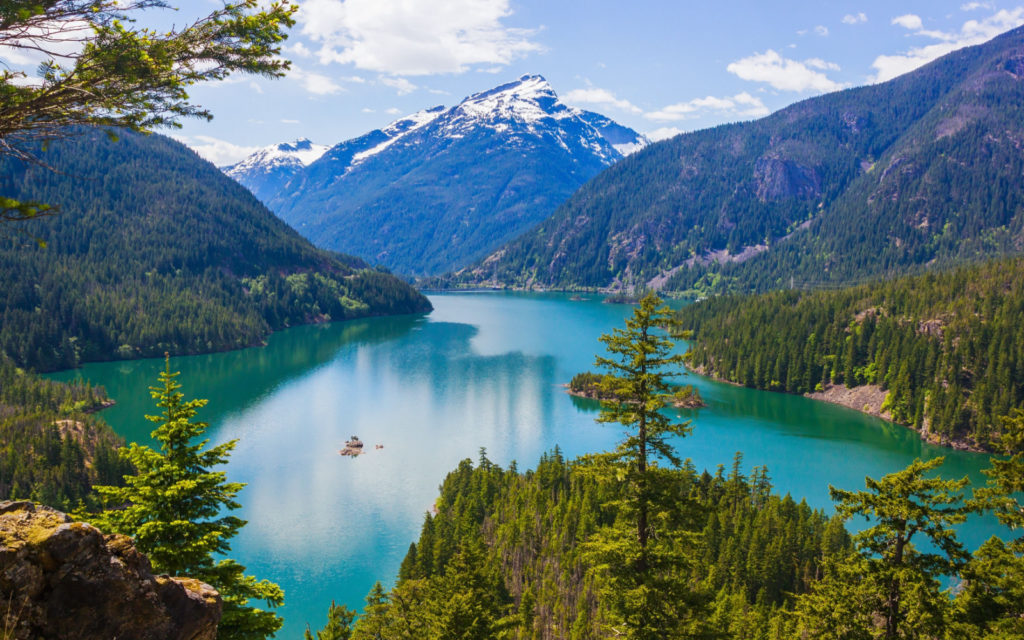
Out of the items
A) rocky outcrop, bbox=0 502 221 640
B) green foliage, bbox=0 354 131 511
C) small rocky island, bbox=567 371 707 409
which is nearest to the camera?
rocky outcrop, bbox=0 502 221 640

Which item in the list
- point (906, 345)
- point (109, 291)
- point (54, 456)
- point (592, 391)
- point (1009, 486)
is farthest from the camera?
point (109, 291)

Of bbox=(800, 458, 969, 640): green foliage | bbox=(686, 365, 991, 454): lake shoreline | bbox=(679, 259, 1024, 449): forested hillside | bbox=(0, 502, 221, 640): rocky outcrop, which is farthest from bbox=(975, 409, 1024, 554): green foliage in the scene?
bbox=(686, 365, 991, 454): lake shoreline

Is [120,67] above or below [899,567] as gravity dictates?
above

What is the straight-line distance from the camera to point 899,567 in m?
17.5

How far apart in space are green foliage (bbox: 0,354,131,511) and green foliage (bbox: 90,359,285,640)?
128 ft

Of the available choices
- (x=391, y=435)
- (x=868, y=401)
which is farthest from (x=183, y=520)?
(x=868, y=401)

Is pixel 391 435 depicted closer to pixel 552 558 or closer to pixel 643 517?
pixel 552 558

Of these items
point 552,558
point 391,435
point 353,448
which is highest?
point 391,435

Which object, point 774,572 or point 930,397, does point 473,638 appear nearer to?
point 774,572

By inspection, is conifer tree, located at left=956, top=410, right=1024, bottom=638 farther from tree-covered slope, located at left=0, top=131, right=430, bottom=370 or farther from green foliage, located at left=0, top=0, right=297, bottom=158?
tree-covered slope, located at left=0, top=131, right=430, bottom=370

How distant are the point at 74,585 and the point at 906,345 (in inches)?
4587

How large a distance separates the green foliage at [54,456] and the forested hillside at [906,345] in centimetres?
8918

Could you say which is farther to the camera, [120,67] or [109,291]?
[109,291]

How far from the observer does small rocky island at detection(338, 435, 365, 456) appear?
A: 2901 inches
